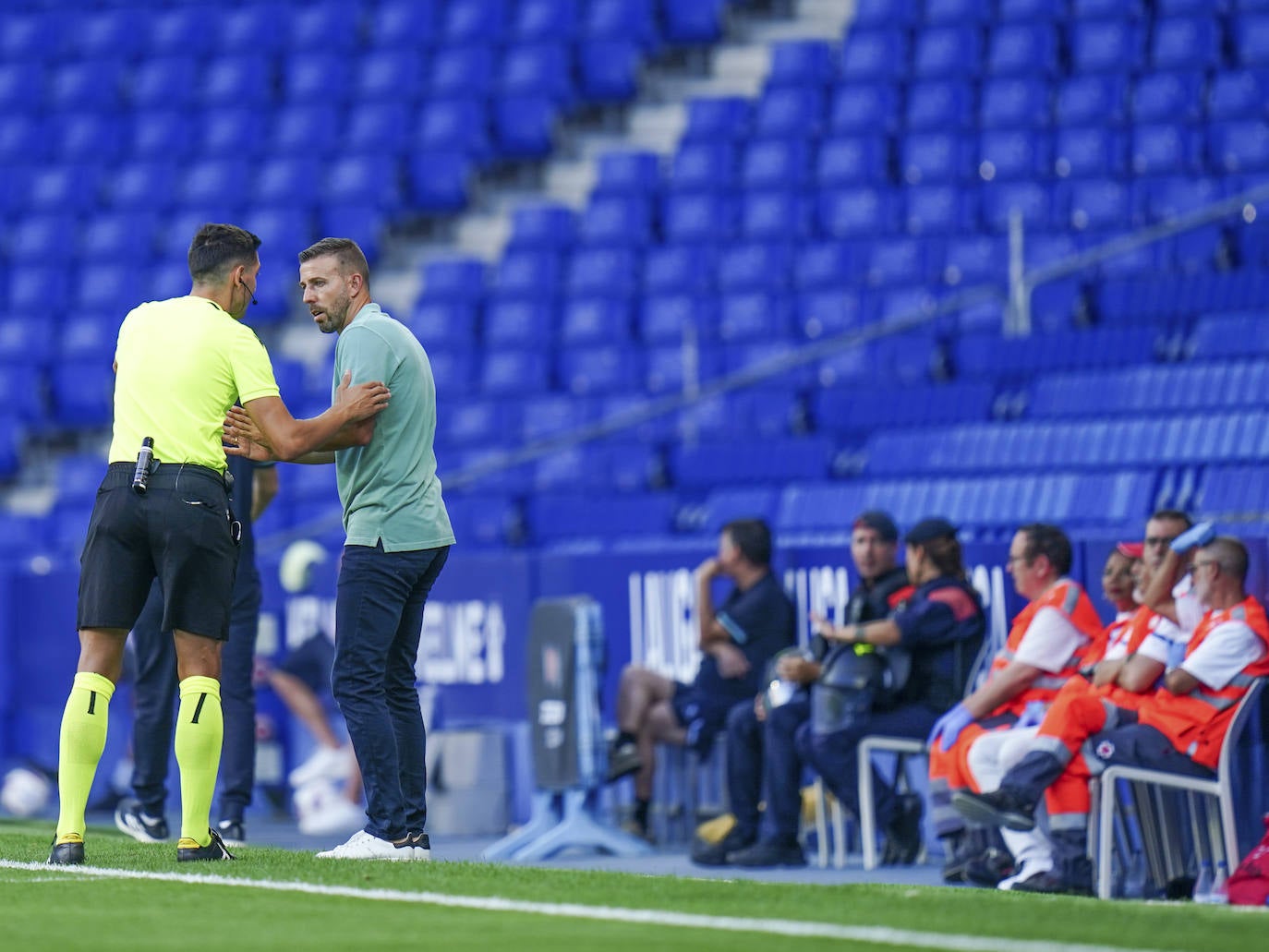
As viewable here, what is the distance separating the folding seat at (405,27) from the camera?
19995 millimetres

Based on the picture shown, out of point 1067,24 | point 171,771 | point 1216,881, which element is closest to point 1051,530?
point 1216,881

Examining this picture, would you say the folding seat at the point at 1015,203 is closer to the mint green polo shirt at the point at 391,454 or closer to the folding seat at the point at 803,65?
the folding seat at the point at 803,65

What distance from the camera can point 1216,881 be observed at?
25.2 ft

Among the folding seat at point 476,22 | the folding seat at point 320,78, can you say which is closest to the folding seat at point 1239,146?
the folding seat at point 476,22

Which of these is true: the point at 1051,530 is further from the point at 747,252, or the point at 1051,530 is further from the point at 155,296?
the point at 155,296

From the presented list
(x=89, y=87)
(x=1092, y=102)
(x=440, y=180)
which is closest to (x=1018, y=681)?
(x=1092, y=102)

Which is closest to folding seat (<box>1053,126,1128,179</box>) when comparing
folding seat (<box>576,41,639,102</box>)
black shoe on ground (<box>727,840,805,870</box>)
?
folding seat (<box>576,41,639,102</box>)

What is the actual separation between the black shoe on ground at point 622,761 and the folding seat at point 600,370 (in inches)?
223

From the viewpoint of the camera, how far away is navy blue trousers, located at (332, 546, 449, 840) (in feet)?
20.5

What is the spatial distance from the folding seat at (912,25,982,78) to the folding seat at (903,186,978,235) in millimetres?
1230

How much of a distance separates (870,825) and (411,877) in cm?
356

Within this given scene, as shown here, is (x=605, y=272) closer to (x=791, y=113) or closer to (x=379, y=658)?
(x=791, y=113)

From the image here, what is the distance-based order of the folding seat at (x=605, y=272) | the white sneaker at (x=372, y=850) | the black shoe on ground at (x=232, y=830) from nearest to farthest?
the white sneaker at (x=372, y=850) → the black shoe on ground at (x=232, y=830) → the folding seat at (x=605, y=272)

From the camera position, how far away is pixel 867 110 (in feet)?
54.4
